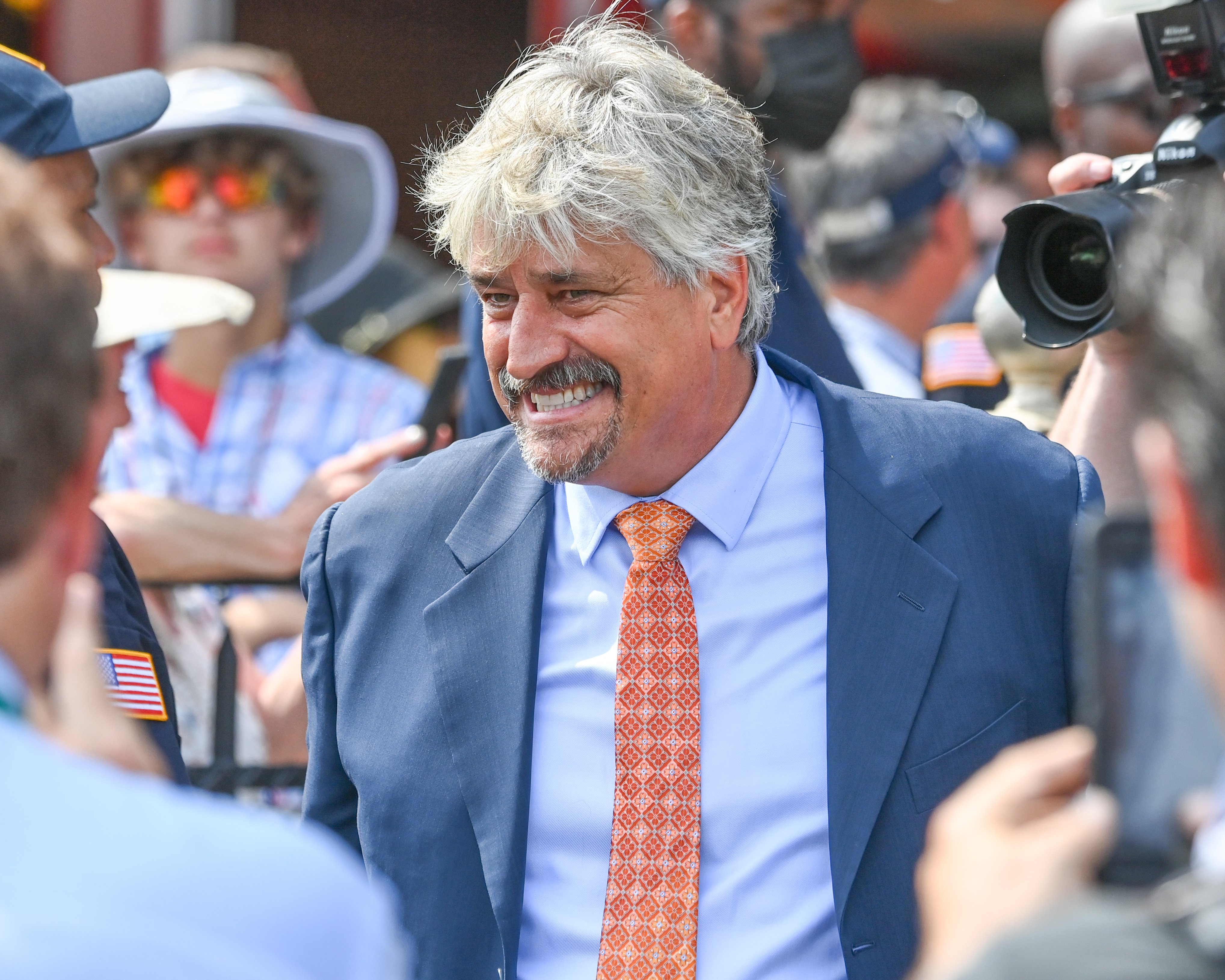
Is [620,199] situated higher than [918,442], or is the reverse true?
[620,199]

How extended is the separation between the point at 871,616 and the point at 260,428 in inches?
85.8

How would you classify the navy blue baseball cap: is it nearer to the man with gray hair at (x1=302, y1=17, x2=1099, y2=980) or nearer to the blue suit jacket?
the man with gray hair at (x1=302, y1=17, x2=1099, y2=980)

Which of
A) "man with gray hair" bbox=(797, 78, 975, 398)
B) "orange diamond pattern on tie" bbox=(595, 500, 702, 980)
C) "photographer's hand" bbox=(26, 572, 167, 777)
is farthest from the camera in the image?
"man with gray hair" bbox=(797, 78, 975, 398)

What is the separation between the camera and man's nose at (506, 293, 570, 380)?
234cm

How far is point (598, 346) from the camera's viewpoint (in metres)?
2.34

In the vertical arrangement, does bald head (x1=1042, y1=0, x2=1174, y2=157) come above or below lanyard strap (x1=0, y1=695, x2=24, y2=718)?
below

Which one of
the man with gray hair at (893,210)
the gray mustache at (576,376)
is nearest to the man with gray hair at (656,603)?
the gray mustache at (576,376)

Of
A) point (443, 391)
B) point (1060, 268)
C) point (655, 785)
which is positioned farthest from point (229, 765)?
point (1060, 268)

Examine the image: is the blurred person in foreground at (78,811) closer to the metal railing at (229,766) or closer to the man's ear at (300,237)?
the metal railing at (229,766)

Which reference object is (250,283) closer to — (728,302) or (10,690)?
(728,302)

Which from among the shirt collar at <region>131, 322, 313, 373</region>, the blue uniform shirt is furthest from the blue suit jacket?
the shirt collar at <region>131, 322, 313, 373</region>

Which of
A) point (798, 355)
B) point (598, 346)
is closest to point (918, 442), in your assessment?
point (598, 346)

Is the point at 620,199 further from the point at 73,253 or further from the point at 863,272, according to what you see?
the point at 863,272

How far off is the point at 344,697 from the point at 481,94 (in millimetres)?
4408
